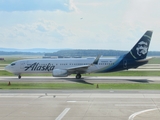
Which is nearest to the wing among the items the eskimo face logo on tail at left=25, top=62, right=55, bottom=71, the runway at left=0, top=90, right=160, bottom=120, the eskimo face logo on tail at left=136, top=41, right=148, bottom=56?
the eskimo face logo on tail at left=25, top=62, right=55, bottom=71

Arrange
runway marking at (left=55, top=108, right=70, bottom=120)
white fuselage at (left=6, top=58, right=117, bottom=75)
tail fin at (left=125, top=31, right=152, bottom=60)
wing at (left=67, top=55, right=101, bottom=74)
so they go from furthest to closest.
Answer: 1. white fuselage at (left=6, top=58, right=117, bottom=75)
2. wing at (left=67, top=55, right=101, bottom=74)
3. tail fin at (left=125, top=31, right=152, bottom=60)
4. runway marking at (left=55, top=108, right=70, bottom=120)

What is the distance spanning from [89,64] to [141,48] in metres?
9.31

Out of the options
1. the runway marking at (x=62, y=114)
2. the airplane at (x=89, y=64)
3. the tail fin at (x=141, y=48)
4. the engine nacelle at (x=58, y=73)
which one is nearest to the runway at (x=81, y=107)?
the runway marking at (x=62, y=114)

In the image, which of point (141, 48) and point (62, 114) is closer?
point (62, 114)

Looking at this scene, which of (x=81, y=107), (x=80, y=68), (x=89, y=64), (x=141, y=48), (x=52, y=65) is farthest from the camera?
(x=52, y=65)

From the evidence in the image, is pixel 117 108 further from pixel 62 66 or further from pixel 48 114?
pixel 62 66

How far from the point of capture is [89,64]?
179 ft

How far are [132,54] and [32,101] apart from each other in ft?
101

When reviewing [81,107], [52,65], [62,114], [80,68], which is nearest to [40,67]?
[52,65]

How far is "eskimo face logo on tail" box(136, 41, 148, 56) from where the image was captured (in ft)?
172

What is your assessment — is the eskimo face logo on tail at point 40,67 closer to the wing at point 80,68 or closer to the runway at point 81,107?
the wing at point 80,68

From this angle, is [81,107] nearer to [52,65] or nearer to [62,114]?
[62,114]

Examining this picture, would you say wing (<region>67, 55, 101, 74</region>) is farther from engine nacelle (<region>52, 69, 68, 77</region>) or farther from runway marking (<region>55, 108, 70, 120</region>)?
runway marking (<region>55, 108, 70, 120</region>)

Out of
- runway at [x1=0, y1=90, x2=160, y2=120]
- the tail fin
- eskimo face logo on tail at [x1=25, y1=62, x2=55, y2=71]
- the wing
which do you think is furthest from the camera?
eskimo face logo on tail at [x1=25, y1=62, x2=55, y2=71]
